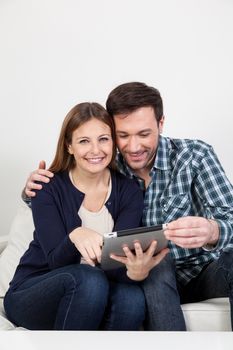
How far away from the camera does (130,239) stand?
1.44 m

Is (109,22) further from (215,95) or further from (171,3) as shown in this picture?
(215,95)

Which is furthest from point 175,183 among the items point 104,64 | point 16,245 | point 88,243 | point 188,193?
point 104,64

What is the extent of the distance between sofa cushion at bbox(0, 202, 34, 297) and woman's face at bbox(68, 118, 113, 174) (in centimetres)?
42

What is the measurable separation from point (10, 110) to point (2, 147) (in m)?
0.22

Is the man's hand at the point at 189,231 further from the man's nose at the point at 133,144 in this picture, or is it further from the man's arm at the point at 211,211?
the man's nose at the point at 133,144

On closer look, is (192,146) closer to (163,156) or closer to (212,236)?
(163,156)

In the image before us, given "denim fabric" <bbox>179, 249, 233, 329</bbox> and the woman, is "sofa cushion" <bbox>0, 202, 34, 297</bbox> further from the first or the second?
"denim fabric" <bbox>179, 249, 233, 329</bbox>

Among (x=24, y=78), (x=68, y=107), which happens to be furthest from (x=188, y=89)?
(x=24, y=78)

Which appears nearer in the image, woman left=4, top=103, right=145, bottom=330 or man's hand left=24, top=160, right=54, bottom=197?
woman left=4, top=103, right=145, bottom=330

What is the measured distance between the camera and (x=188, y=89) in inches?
115

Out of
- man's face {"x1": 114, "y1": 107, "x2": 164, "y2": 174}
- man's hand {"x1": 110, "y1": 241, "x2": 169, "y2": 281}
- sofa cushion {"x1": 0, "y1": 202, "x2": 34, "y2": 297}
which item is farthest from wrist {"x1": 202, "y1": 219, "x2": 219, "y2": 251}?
sofa cushion {"x1": 0, "y1": 202, "x2": 34, "y2": 297}

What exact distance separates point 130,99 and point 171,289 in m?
0.68

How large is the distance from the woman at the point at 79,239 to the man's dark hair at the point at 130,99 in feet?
0.18

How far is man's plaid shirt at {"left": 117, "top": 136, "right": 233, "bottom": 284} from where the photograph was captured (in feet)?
6.09
